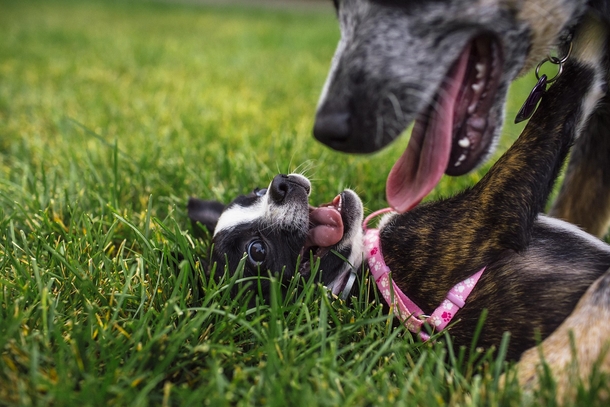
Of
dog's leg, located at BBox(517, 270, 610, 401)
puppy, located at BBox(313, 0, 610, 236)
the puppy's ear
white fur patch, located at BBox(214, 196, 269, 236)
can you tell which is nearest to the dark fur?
dog's leg, located at BBox(517, 270, 610, 401)

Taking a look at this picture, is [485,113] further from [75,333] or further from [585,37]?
[75,333]

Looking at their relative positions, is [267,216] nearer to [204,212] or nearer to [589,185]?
[204,212]

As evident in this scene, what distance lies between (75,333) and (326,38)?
360 inches

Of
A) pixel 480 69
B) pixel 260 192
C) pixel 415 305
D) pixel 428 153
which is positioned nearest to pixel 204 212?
pixel 260 192

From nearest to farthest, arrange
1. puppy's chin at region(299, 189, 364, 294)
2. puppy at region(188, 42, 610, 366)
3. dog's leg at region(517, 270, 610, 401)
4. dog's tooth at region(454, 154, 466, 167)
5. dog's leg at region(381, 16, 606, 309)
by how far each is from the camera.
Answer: dog's leg at region(517, 270, 610, 401) → dog's tooth at region(454, 154, 466, 167) → puppy at region(188, 42, 610, 366) → dog's leg at region(381, 16, 606, 309) → puppy's chin at region(299, 189, 364, 294)

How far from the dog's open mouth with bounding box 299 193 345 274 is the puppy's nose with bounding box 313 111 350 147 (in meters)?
0.72

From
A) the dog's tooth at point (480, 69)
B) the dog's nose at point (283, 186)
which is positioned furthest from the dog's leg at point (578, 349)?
the dog's nose at point (283, 186)

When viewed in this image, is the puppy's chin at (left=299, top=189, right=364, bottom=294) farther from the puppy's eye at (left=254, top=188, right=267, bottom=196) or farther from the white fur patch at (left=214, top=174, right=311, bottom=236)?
the puppy's eye at (left=254, top=188, right=267, bottom=196)

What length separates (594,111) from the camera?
2.53 metres

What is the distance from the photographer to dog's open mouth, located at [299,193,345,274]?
2.64 metres

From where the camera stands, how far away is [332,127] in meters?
1.96

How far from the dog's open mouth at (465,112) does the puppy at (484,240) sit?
428 mm

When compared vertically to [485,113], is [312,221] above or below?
below

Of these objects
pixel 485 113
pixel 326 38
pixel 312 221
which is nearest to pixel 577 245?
pixel 485 113
